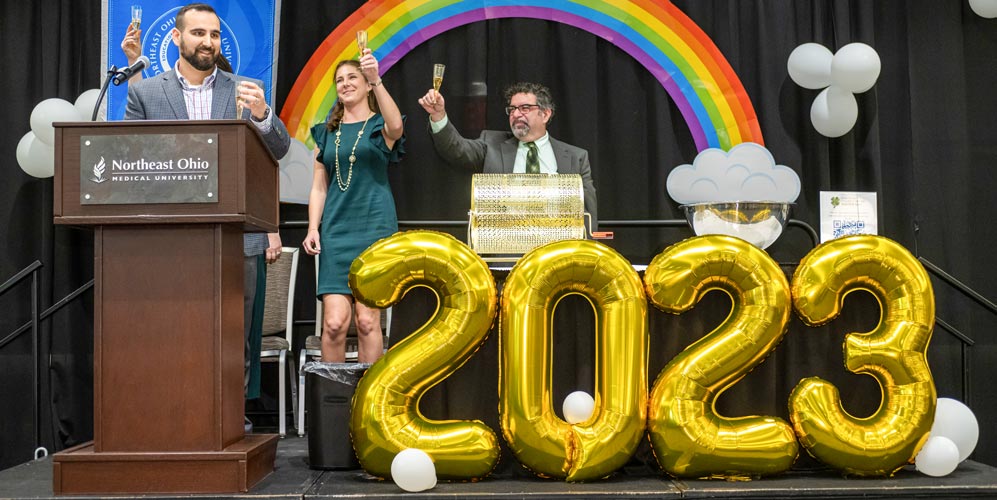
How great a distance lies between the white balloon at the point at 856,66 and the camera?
15.1 ft

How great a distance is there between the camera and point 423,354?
2.73 m

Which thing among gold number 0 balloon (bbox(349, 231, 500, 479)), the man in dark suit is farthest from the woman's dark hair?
gold number 0 balloon (bbox(349, 231, 500, 479))

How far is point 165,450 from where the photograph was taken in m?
2.49

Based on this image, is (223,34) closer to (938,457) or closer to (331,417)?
(331,417)

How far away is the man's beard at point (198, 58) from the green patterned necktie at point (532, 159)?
5.65 feet

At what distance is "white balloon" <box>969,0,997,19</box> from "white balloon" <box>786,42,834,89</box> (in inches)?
36.4

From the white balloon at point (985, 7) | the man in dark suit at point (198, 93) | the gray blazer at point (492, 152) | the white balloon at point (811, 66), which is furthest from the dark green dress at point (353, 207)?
the white balloon at point (985, 7)

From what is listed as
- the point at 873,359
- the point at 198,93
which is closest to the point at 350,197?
the point at 198,93

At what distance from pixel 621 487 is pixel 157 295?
143 centimetres

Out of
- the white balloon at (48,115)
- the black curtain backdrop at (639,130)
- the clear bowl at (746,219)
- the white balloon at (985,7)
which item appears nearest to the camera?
the clear bowl at (746,219)

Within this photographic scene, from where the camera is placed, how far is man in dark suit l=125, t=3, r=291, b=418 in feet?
10.7

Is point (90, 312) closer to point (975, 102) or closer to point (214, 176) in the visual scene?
point (214, 176)

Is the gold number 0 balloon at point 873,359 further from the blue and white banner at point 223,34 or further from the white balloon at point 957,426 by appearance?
the blue and white banner at point 223,34

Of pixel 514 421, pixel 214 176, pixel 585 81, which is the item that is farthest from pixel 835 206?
pixel 214 176
